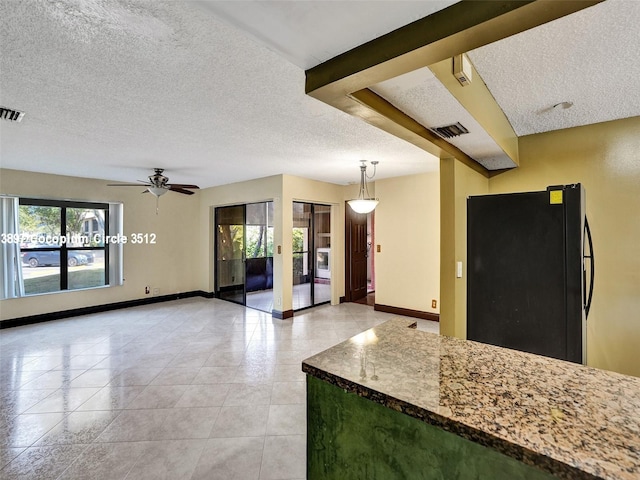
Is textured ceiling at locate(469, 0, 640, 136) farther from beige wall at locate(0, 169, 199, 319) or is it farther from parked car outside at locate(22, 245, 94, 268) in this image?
parked car outside at locate(22, 245, 94, 268)

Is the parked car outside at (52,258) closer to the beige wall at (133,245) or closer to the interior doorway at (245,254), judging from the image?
the beige wall at (133,245)

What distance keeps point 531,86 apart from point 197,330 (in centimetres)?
477

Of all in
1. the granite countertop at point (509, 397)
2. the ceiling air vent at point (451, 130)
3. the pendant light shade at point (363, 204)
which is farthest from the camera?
the pendant light shade at point (363, 204)

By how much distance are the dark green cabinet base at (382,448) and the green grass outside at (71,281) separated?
5.87 metres

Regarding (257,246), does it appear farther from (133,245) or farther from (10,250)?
(10,250)

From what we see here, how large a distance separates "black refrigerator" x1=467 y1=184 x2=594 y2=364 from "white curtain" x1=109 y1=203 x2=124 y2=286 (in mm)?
5961

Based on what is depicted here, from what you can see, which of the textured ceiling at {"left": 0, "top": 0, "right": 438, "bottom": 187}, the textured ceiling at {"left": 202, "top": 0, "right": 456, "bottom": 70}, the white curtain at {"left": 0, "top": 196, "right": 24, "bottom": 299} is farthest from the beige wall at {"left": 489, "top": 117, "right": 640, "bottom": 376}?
the white curtain at {"left": 0, "top": 196, "right": 24, "bottom": 299}

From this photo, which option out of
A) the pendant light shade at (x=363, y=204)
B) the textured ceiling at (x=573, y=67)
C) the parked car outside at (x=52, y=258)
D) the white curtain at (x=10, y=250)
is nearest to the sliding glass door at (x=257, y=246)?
the pendant light shade at (x=363, y=204)

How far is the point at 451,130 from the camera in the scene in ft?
6.76

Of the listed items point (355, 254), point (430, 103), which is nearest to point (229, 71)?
point (430, 103)

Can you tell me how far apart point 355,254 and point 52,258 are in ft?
17.7

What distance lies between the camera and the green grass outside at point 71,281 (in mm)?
4867

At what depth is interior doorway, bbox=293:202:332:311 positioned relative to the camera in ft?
18.7

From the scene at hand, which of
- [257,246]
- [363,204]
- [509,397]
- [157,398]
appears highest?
[363,204]
